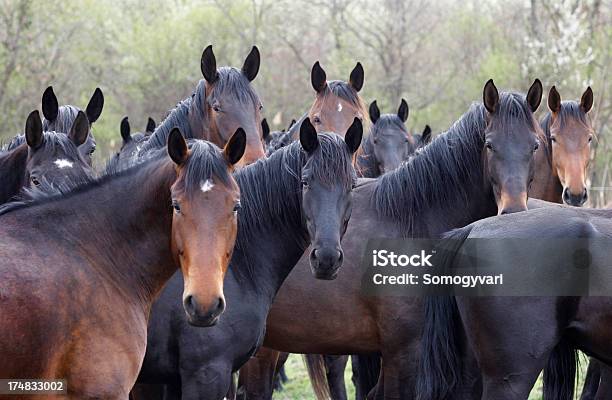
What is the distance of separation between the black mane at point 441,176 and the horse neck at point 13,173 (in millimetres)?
2266

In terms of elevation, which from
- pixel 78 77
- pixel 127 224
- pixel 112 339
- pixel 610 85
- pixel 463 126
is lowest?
pixel 112 339

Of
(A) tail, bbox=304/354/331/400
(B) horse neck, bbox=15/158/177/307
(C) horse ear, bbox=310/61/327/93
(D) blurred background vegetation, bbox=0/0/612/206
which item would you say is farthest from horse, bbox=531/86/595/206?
(D) blurred background vegetation, bbox=0/0/612/206

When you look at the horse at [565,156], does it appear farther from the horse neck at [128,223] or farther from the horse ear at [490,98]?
the horse neck at [128,223]

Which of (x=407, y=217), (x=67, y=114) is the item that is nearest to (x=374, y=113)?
(x=67, y=114)

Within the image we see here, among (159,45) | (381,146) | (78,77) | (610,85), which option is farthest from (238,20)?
(381,146)

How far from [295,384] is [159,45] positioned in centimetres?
1978

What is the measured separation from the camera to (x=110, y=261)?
4047 mm

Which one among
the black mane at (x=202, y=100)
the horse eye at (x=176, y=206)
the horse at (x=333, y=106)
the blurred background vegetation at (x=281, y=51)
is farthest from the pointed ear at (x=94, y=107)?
the blurred background vegetation at (x=281, y=51)

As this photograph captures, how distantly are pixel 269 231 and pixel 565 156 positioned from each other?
3.50 meters

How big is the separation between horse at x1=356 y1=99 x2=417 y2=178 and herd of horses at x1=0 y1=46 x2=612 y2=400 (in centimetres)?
203

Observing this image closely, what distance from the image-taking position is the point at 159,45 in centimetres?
2731

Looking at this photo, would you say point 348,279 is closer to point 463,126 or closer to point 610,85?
point 463,126

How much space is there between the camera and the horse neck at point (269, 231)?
201 inches

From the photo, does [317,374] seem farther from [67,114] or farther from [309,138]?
[67,114]
